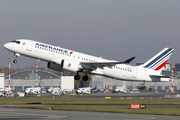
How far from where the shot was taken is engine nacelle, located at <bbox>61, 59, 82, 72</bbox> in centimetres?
4992

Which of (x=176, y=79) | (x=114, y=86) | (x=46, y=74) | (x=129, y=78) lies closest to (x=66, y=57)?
(x=129, y=78)

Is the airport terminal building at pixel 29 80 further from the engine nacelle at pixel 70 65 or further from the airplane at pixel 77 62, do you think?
the engine nacelle at pixel 70 65

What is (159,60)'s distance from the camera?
60844 mm

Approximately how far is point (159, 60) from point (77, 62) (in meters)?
18.9

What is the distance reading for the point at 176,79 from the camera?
98.5 meters

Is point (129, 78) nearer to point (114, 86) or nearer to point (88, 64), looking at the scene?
point (88, 64)

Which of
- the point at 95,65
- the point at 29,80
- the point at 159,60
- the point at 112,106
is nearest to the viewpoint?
the point at 95,65

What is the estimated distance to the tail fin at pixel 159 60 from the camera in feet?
196

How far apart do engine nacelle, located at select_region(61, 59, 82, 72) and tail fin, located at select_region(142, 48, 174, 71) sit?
608 inches

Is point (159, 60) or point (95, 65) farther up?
point (159, 60)

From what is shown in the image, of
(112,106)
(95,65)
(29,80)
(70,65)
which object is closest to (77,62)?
(70,65)

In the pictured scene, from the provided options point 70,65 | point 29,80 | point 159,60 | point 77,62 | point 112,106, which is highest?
point 159,60

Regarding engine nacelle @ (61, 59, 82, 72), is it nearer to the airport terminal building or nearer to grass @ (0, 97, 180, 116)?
grass @ (0, 97, 180, 116)

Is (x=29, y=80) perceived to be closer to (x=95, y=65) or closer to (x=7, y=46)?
(x=7, y=46)
